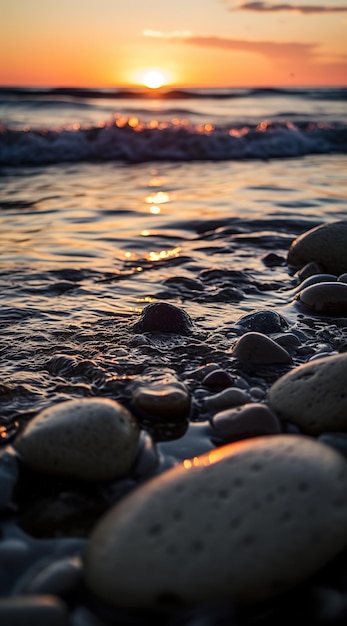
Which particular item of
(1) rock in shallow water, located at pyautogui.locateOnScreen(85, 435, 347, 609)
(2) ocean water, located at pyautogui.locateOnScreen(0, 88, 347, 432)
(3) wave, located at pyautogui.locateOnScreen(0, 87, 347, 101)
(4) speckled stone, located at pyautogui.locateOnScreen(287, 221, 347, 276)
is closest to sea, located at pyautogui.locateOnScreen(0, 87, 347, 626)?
(2) ocean water, located at pyautogui.locateOnScreen(0, 88, 347, 432)

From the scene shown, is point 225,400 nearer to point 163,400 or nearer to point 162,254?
point 163,400

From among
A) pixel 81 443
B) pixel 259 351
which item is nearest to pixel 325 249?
pixel 259 351

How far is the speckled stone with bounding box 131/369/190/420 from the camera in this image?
2.44m

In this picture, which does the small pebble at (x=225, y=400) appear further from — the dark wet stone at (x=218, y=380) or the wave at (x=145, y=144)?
the wave at (x=145, y=144)

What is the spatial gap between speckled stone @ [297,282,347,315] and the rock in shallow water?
2.04 meters

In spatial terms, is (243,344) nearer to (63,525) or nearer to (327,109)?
(63,525)

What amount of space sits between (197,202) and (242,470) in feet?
19.2

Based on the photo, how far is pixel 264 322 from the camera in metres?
3.38

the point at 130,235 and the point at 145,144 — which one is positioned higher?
the point at 145,144

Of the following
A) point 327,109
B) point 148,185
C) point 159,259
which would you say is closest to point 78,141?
point 148,185

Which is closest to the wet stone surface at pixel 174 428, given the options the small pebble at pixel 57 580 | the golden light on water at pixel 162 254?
the small pebble at pixel 57 580

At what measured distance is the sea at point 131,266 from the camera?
8.95 feet

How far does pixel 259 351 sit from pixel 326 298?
0.92m

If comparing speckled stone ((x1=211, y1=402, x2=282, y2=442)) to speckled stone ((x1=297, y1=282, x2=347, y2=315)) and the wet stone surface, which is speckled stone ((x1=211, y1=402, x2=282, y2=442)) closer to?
the wet stone surface
